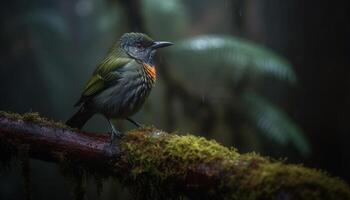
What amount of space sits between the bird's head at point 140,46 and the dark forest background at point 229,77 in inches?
50.3

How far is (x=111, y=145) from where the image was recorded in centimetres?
294

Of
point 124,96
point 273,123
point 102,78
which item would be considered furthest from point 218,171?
point 273,123

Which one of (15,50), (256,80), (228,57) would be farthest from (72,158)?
(15,50)

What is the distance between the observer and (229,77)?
6.11 m

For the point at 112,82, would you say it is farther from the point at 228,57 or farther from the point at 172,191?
the point at 228,57

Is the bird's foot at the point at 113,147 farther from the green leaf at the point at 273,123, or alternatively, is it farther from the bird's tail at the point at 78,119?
the green leaf at the point at 273,123

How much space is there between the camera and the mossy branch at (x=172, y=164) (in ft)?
7.52

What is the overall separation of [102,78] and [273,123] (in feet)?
7.66

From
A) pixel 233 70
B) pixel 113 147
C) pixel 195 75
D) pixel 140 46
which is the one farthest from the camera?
pixel 195 75

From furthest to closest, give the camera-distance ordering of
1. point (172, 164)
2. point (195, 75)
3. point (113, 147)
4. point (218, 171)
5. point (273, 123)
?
point (195, 75) → point (273, 123) → point (113, 147) → point (172, 164) → point (218, 171)

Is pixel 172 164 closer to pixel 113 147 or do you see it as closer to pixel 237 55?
pixel 113 147

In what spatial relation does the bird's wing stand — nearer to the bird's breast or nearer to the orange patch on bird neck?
the bird's breast

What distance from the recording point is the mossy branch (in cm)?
229

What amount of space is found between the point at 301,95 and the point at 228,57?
1.51 metres
